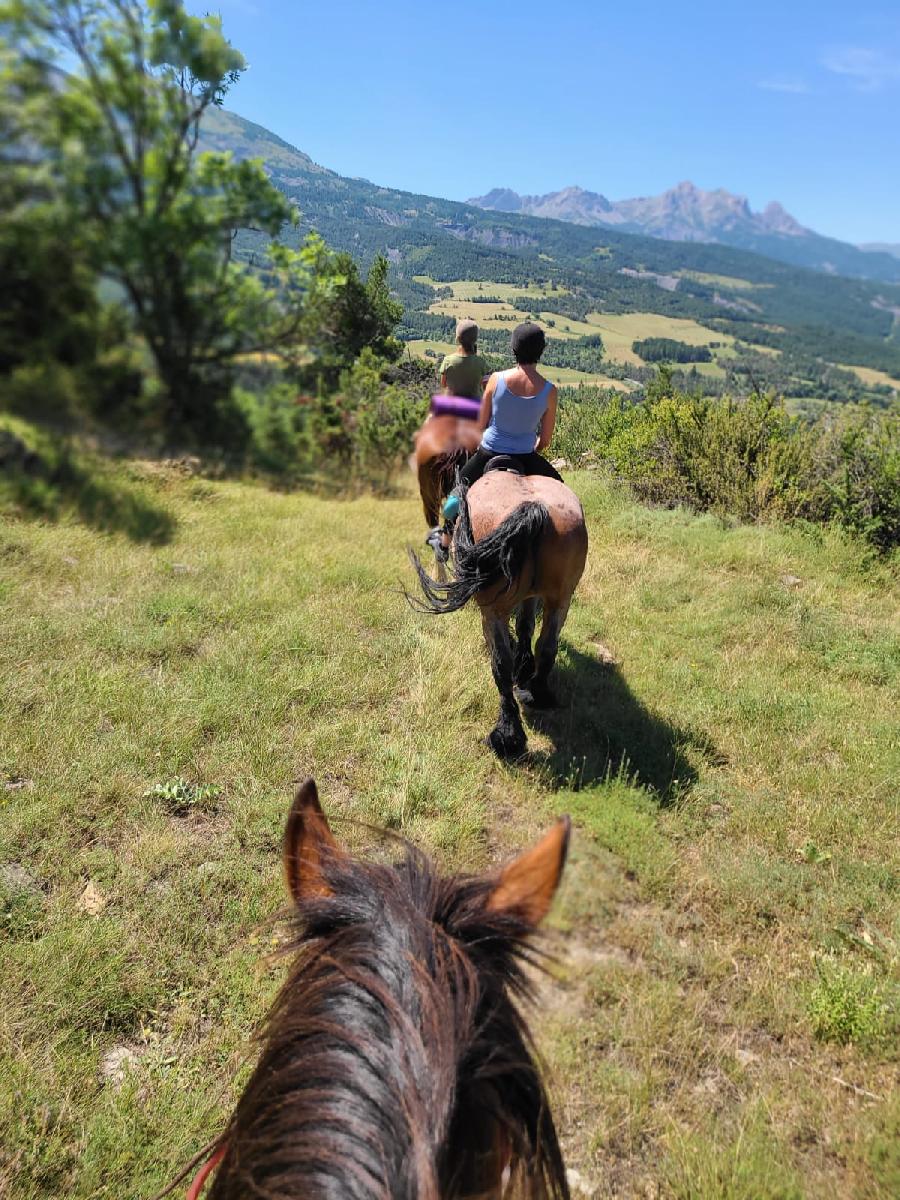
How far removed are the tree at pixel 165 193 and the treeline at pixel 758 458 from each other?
7223mm

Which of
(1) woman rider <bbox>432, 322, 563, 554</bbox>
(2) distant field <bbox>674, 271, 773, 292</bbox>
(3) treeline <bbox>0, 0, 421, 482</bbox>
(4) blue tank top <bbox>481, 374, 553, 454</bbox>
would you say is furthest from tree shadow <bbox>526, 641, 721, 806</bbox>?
(2) distant field <bbox>674, 271, 773, 292</bbox>

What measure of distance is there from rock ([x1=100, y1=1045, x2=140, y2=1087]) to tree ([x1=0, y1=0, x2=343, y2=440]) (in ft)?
8.68

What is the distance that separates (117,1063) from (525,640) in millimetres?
3098

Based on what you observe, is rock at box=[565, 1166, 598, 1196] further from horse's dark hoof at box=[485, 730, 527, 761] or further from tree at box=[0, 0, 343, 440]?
tree at box=[0, 0, 343, 440]

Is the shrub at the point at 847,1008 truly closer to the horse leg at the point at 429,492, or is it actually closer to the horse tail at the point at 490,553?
the horse tail at the point at 490,553

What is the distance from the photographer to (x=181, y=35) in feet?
2.07

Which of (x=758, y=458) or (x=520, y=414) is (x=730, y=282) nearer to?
(x=758, y=458)

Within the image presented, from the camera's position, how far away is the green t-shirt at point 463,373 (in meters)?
3.87

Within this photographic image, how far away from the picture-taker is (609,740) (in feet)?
14.1

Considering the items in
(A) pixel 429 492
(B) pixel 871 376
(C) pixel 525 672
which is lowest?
(C) pixel 525 672

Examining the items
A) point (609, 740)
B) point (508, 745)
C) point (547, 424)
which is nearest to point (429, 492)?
point (547, 424)

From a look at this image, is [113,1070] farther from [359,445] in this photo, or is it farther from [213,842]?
[359,445]

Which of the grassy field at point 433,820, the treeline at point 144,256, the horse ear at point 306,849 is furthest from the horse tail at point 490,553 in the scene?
the treeline at point 144,256

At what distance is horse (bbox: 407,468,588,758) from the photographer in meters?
3.65
